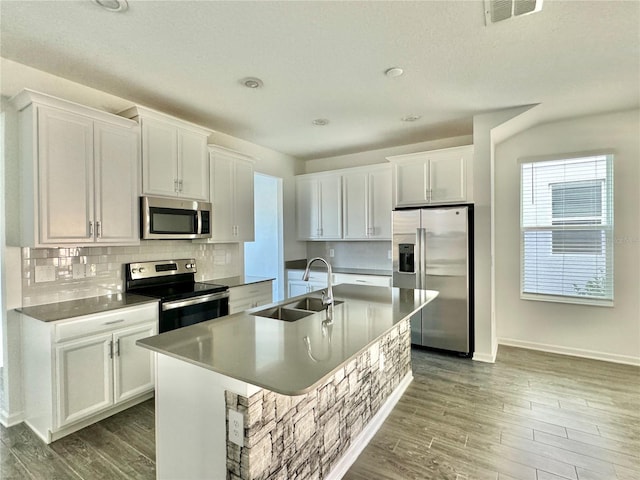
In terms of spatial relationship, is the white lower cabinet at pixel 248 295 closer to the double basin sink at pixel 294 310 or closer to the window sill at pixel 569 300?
the double basin sink at pixel 294 310

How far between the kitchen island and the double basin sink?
0.18 feet

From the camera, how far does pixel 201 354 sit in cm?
139

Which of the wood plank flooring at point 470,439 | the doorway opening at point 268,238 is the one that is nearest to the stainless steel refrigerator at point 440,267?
the wood plank flooring at point 470,439

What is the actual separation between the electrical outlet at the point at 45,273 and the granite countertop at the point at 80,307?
0.20 meters

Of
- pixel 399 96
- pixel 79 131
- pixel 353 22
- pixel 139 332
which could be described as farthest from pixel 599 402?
pixel 79 131

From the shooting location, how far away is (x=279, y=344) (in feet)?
4.98

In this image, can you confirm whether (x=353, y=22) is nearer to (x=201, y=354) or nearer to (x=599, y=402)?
(x=201, y=354)

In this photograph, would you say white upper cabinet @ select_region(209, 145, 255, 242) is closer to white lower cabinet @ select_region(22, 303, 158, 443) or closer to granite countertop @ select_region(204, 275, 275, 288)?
granite countertop @ select_region(204, 275, 275, 288)

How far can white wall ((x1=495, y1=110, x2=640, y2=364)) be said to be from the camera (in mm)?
3457

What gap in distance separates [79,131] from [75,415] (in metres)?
2.08

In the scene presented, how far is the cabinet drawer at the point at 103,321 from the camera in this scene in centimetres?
218

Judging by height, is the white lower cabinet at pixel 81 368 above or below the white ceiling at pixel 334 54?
below

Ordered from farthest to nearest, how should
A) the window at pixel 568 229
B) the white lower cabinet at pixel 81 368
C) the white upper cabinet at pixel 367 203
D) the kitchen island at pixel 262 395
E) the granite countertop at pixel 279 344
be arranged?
the white upper cabinet at pixel 367 203
the window at pixel 568 229
the white lower cabinet at pixel 81 368
the kitchen island at pixel 262 395
the granite countertop at pixel 279 344

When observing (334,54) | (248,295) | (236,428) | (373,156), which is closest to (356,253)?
(373,156)
